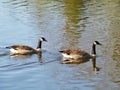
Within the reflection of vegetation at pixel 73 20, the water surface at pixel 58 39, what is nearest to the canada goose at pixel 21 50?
the water surface at pixel 58 39

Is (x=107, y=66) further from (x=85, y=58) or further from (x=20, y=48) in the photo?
(x=20, y=48)

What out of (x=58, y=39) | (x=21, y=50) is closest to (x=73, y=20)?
(x=58, y=39)

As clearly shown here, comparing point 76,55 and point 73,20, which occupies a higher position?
point 73,20

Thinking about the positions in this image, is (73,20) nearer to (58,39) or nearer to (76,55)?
(58,39)

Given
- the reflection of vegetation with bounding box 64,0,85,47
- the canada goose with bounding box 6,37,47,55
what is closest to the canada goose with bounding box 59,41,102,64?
the canada goose with bounding box 6,37,47,55

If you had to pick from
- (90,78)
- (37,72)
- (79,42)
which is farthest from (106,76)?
(79,42)

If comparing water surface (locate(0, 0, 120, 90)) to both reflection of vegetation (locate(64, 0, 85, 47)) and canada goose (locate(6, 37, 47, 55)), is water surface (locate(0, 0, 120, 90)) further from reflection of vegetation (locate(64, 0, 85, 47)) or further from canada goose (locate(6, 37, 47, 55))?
canada goose (locate(6, 37, 47, 55))

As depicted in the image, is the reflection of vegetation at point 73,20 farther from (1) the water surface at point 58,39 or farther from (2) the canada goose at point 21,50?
(2) the canada goose at point 21,50

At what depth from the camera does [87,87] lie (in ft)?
47.9

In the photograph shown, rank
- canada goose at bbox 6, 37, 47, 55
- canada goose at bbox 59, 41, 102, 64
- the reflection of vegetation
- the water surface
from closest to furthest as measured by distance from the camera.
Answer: the water surface
canada goose at bbox 59, 41, 102, 64
canada goose at bbox 6, 37, 47, 55
the reflection of vegetation

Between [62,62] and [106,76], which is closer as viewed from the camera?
[106,76]

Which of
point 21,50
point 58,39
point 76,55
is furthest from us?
point 58,39

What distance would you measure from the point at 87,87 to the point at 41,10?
58.2ft

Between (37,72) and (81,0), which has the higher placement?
(81,0)
